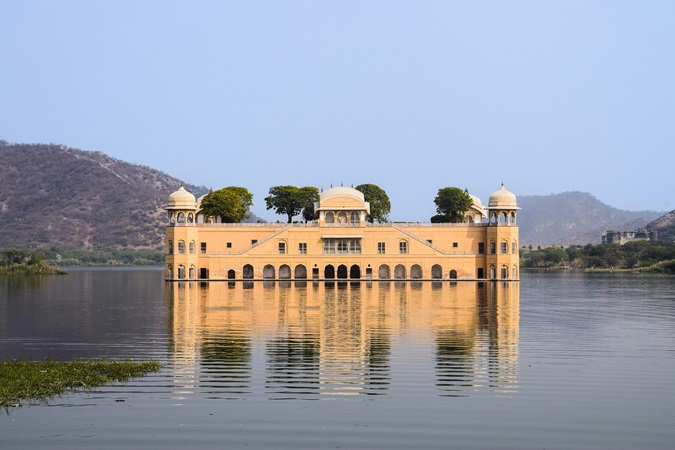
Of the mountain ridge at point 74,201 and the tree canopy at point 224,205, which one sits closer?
the tree canopy at point 224,205

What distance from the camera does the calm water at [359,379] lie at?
13.6 meters

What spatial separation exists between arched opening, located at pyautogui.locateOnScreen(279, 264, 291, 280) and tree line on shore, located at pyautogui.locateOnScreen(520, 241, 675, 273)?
140ft

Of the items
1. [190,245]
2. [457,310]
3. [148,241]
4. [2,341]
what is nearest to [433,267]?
[190,245]

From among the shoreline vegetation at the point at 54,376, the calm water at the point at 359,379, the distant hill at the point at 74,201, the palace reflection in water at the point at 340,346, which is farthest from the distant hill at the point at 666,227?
the shoreline vegetation at the point at 54,376

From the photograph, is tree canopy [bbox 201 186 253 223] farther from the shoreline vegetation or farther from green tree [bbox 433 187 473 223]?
the shoreline vegetation

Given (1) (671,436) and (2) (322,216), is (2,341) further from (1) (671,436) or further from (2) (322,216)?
(2) (322,216)

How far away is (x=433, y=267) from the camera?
71.9 m

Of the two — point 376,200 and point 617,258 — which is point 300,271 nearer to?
point 376,200

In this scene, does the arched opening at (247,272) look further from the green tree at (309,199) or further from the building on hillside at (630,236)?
the building on hillside at (630,236)

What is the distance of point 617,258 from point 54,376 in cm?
9927

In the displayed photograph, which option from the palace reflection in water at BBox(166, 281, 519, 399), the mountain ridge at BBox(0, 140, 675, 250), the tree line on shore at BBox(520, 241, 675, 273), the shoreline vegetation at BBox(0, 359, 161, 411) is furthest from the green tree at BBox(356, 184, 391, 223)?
the mountain ridge at BBox(0, 140, 675, 250)

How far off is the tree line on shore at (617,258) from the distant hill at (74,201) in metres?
66.2

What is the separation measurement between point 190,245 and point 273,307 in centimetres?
3308

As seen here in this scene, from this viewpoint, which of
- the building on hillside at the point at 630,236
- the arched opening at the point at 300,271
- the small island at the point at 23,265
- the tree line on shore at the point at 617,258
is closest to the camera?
the arched opening at the point at 300,271
